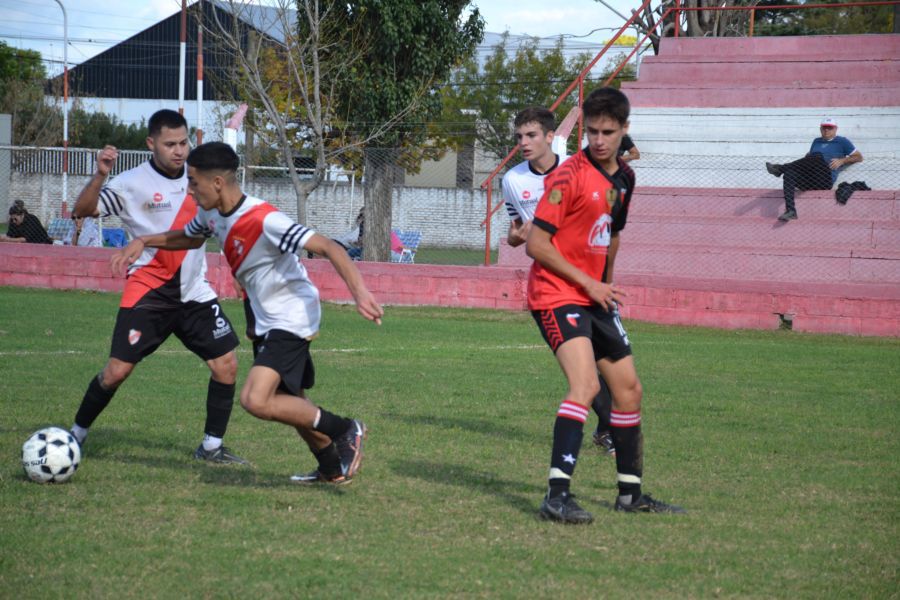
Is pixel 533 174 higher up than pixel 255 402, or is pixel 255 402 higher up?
pixel 533 174

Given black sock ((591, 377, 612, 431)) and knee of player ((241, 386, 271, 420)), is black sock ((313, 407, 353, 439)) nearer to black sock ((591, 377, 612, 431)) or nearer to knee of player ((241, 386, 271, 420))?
knee of player ((241, 386, 271, 420))

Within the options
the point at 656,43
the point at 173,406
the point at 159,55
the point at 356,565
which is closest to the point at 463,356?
the point at 173,406

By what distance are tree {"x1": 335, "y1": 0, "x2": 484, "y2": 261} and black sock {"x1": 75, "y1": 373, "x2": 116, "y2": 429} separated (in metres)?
16.1

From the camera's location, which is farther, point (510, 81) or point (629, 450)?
point (510, 81)

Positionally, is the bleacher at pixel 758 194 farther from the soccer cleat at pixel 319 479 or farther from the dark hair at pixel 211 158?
the dark hair at pixel 211 158

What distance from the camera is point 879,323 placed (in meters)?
16.1

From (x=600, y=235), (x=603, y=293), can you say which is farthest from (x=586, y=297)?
(x=600, y=235)

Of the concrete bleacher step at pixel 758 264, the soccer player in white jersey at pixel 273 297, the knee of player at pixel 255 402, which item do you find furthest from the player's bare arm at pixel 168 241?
the concrete bleacher step at pixel 758 264

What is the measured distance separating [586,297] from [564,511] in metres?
1.07

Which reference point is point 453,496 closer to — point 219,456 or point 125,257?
point 219,456

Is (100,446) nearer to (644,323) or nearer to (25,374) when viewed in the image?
(25,374)

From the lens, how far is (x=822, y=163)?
1872cm

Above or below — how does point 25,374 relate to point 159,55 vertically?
below

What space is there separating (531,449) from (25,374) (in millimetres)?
5153
